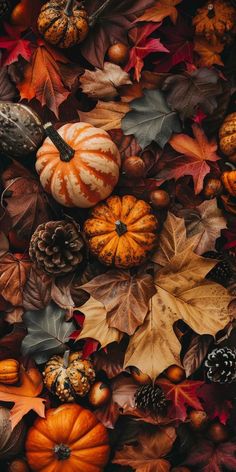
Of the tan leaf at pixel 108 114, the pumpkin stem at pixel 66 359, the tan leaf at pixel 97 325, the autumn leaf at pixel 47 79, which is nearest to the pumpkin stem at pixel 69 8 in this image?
the autumn leaf at pixel 47 79

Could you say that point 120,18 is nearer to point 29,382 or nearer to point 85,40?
point 85,40

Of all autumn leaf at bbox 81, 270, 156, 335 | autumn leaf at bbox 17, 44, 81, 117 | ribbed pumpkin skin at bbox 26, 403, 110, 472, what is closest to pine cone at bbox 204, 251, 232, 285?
autumn leaf at bbox 81, 270, 156, 335

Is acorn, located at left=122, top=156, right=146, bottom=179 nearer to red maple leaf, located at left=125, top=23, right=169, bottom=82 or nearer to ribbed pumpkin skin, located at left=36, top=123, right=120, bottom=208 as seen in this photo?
ribbed pumpkin skin, located at left=36, top=123, right=120, bottom=208

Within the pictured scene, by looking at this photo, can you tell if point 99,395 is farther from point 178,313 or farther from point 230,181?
point 230,181

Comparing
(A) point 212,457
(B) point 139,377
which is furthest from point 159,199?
(A) point 212,457

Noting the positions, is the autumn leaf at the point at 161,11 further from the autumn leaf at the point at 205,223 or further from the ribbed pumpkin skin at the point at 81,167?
the autumn leaf at the point at 205,223

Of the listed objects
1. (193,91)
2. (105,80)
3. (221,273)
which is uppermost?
(105,80)
